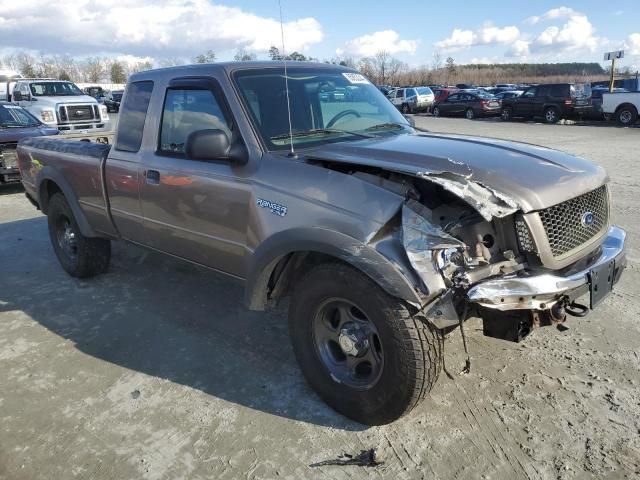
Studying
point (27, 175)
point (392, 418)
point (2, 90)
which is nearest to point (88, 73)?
point (2, 90)

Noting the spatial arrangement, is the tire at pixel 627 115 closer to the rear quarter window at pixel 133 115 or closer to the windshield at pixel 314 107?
the windshield at pixel 314 107

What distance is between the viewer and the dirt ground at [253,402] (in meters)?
→ 2.70

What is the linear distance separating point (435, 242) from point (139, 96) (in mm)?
2884

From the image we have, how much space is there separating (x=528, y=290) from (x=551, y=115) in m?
24.3

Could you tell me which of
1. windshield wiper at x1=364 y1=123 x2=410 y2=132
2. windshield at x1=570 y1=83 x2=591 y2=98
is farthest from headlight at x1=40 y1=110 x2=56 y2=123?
windshield at x1=570 y1=83 x2=591 y2=98

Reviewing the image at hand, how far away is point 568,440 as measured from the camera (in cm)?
278

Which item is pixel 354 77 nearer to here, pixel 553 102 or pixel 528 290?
→ pixel 528 290

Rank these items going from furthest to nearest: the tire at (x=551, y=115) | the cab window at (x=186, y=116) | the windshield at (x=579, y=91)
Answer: the tire at (x=551, y=115) < the windshield at (x=579, y=91) < the cab window at (x=186, y=116)

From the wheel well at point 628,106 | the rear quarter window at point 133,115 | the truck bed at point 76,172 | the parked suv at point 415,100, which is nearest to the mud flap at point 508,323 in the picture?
the rear quarter window at point 133,115

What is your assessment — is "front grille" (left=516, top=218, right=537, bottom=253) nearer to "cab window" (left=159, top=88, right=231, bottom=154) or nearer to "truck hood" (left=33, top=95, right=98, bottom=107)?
"cab window" (left=159, top=88, right=231, bottom=154)

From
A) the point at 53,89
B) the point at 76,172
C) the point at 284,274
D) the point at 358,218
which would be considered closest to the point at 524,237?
the point at 358,218

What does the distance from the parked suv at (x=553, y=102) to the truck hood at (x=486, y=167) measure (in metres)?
22.9

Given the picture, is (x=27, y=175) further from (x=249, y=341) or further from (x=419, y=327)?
(x=419, y=327)

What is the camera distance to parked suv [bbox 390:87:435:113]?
34.0 m
